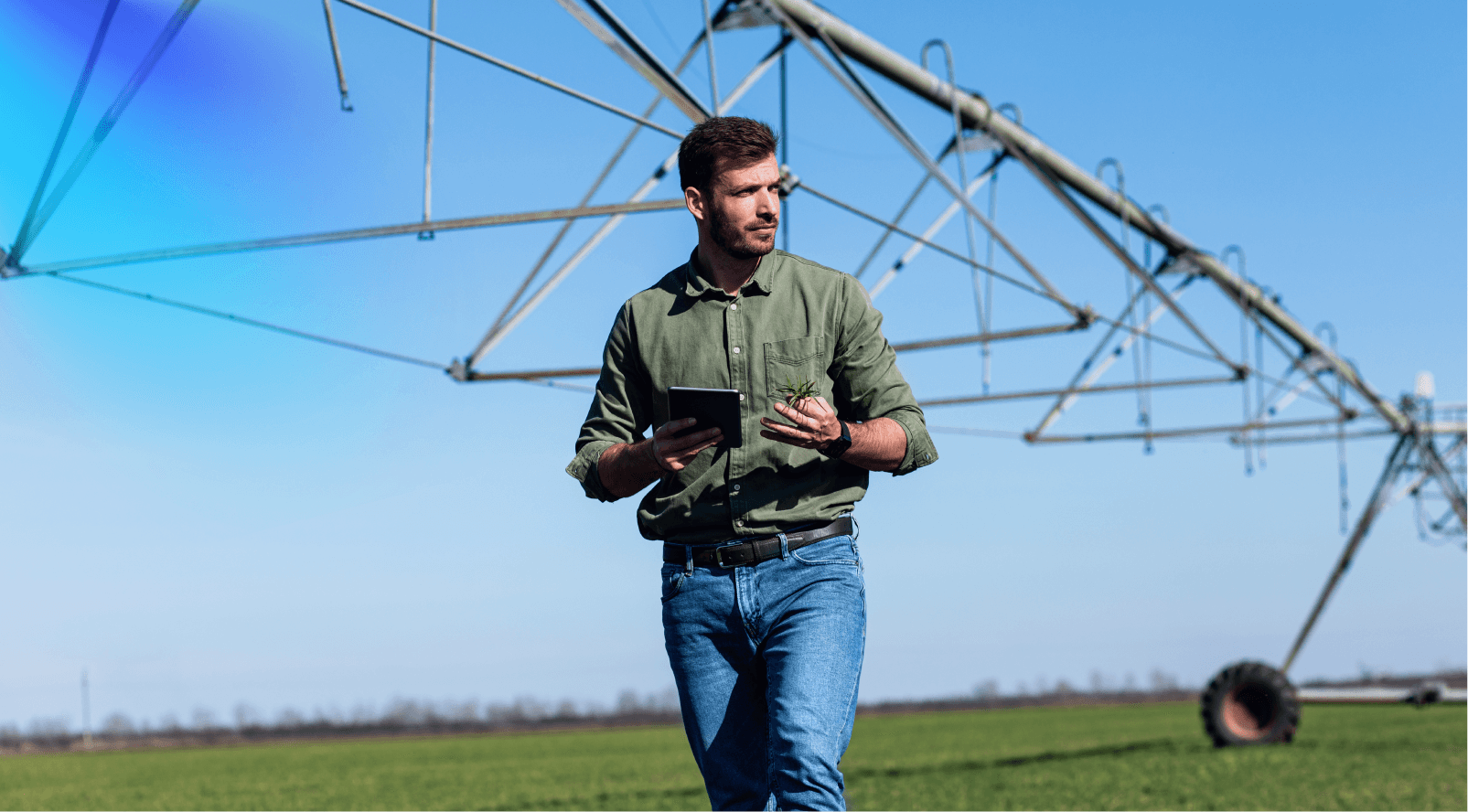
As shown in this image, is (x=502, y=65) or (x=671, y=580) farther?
(x=502, y=65)

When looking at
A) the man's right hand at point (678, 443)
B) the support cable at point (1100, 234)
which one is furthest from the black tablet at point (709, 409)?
the support cable at point (1100, 234)

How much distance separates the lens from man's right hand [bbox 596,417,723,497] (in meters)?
2.78

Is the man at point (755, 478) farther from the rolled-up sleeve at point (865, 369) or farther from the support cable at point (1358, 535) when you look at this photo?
the support cable at point (1358, 535)

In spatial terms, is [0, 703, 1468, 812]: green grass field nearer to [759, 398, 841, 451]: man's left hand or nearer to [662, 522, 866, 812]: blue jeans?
[662, 522, 866, 812]: blue jeans

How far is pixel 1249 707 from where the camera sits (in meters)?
15.7

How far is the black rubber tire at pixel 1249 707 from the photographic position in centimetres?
1527

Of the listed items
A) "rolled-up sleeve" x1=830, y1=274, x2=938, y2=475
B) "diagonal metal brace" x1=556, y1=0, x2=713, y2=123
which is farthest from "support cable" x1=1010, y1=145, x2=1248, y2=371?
"rolled-up sleeve" x1=830, y1=274, x2=938, y2=475

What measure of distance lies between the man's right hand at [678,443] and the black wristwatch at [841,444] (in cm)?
27

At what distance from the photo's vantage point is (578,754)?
27703 millimetres

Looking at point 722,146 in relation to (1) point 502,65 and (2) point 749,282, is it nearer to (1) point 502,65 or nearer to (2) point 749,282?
(2) point 749,282

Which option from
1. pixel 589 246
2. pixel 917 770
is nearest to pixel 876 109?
pixel 589 246

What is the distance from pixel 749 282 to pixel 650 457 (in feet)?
1.83

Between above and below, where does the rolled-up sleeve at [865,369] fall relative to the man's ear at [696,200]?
below

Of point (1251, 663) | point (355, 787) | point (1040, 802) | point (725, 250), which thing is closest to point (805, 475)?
point (725, 250)
